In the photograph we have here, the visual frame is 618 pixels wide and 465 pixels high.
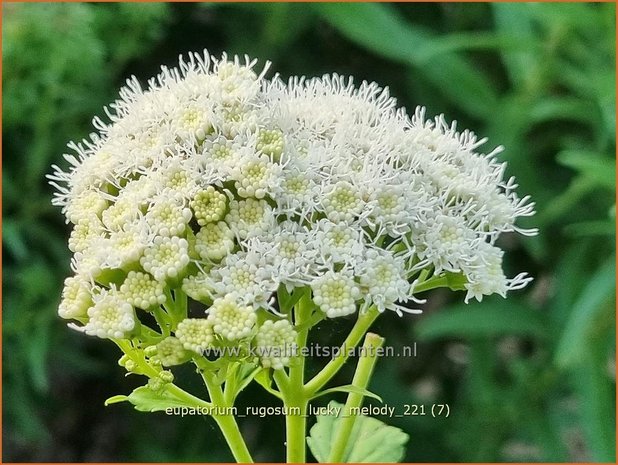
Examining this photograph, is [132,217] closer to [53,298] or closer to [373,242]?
[373,242]

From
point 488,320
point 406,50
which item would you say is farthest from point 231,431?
point 406,50

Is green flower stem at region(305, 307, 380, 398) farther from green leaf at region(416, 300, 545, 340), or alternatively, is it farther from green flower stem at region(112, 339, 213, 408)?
green leaf at region(416, 300, 545, 340)

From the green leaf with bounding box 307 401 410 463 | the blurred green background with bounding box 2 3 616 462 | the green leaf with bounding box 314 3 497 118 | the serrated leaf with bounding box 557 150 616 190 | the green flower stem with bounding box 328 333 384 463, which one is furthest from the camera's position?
the green leaf with bounding box 314 3 497 118

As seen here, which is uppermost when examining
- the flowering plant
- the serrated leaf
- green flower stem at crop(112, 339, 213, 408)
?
the serrated leaf

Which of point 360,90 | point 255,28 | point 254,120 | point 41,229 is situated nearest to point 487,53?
point 255,28

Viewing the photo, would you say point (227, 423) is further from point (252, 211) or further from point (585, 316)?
point (585, 316)

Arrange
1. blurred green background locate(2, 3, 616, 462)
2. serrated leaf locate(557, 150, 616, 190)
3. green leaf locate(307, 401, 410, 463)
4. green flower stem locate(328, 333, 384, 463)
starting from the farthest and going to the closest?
blurred green background locate(2, 3, 616, 462) → serrated leaf locate(557, 150, 616, 190) → green leaf locate(307, 401, 410, 463) → green flower stem locate(328, 333, 384, 463)

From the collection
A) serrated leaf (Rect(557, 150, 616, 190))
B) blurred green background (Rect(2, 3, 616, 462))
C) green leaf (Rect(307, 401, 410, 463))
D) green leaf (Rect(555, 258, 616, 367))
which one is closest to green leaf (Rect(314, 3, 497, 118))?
blurred green background (Rect(2, 3, 616, 462))

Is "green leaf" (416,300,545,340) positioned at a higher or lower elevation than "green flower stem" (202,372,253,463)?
higher
